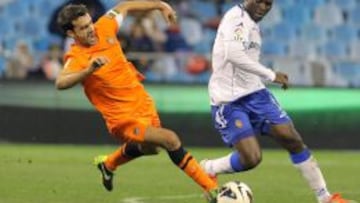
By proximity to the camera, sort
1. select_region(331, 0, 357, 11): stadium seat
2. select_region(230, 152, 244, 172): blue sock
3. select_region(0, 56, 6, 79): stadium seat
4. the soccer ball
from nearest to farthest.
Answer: the soccer ball → select_region(230, 152, 244, 172): blue sock → select_region(0, 56, 6, 79): stadium seat → select_region(331, 0, 357, 11): stadium seat

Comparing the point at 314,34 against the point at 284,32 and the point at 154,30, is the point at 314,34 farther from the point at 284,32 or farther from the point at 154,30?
the point at 154,30

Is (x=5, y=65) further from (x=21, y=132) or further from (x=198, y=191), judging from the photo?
(x=198, y=191)

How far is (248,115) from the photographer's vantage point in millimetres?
9719

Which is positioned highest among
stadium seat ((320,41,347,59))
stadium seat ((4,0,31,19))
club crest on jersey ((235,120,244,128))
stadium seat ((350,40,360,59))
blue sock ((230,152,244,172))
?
club crest on jersey ((235,120,244,128))

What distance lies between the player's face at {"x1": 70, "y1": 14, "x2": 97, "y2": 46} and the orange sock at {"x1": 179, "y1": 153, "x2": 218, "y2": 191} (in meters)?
1.39

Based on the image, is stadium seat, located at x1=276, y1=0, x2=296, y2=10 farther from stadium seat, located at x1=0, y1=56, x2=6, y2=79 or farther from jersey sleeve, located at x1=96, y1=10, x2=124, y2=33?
jersey sleeve, located at x1=96, y1=10, x2=124, y2=33

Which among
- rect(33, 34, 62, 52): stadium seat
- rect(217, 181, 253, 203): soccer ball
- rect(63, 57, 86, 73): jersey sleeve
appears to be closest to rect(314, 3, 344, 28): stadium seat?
rect(33, 34, 62, 52): stadium seat

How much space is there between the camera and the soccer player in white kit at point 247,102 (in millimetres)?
9430

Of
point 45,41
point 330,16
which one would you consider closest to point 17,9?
point 45,41

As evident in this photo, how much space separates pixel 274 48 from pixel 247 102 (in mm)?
12201

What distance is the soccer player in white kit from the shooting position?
9430 millimetres

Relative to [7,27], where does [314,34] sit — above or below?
above

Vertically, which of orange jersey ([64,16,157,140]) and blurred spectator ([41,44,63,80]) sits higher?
orange jersey ([64,16,157,140])

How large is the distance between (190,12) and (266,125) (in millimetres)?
12917
